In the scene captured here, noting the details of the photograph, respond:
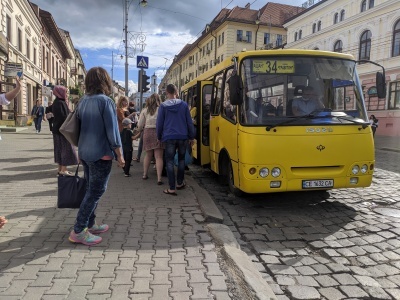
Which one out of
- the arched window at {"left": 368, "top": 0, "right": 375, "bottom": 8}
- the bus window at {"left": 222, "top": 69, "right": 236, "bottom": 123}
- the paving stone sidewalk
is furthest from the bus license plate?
the arched window at {"left": 368, "top": 0, "right": 375, "bottom": 8}

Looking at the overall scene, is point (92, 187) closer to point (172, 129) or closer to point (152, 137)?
point (172, 129)

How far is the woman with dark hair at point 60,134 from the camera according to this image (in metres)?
6.53

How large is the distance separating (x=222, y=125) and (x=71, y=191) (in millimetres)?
3269

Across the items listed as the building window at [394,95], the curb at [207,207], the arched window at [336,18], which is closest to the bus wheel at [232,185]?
the curb at [207,207]

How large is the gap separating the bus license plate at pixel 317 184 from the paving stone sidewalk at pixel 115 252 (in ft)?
5.38

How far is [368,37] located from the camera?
28828 mm

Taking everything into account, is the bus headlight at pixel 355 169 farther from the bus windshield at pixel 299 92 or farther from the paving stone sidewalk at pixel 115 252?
the paving stone sidewalk at pixel 115 252

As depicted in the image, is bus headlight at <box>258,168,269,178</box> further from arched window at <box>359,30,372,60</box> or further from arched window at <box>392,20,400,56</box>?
arched window at <box>359,30,372,60</box>

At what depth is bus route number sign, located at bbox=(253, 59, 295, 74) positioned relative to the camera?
553 centimetres

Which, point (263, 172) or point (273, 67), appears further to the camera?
point (273, 67)

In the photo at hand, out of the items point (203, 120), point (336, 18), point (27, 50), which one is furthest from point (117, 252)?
point (336, 18)

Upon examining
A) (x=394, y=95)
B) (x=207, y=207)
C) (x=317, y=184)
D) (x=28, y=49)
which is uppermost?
(x=28, y=49)

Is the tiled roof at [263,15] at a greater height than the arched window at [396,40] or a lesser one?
greater

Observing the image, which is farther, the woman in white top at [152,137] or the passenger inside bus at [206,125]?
the passenger inside bus at [206,125]
